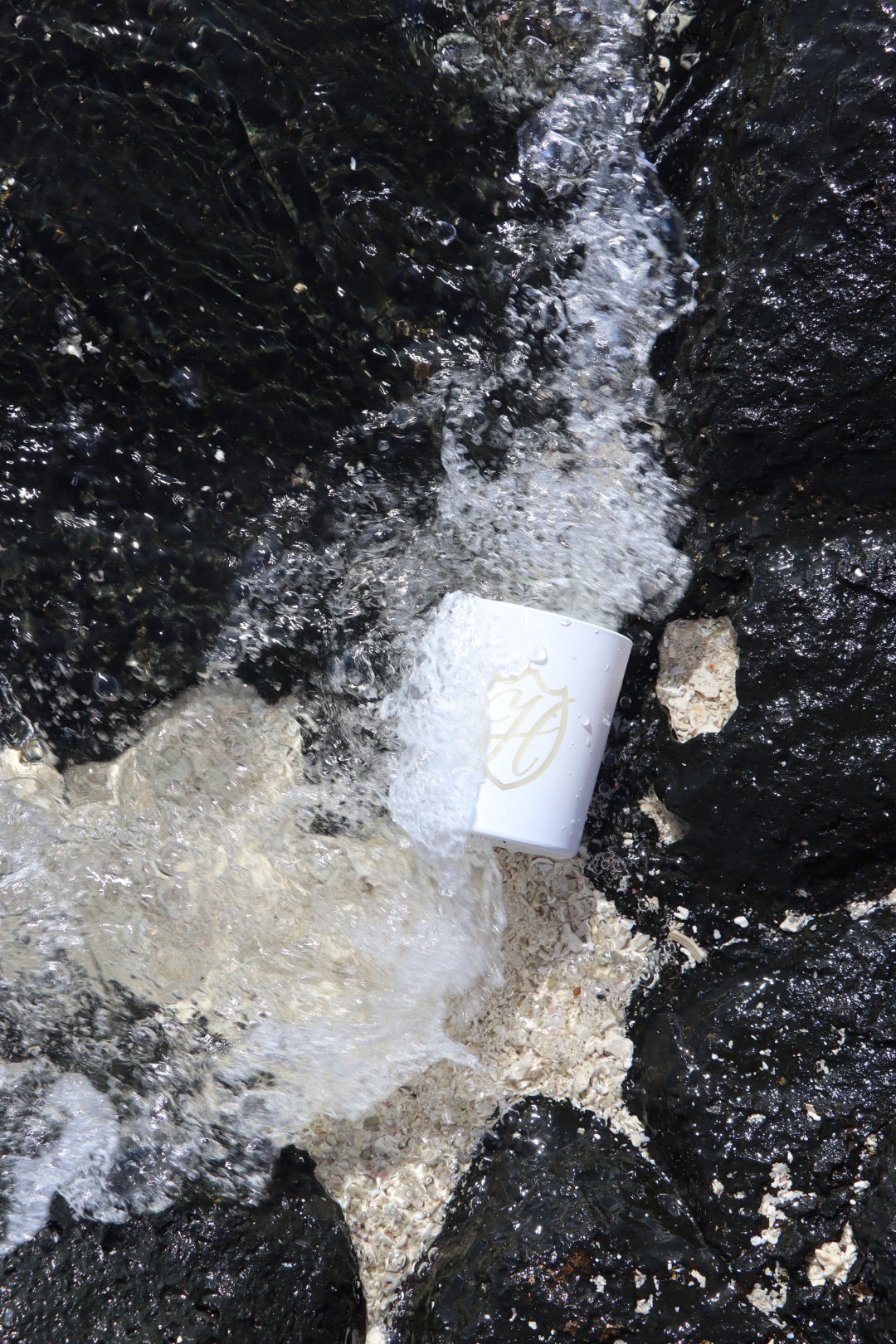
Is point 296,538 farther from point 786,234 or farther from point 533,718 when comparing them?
point 786,234

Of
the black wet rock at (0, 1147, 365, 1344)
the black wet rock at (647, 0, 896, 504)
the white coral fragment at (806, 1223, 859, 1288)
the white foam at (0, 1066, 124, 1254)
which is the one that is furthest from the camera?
the white foam at (0, 1066, 124, 1254)

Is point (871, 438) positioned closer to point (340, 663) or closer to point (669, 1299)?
point (340, 663)

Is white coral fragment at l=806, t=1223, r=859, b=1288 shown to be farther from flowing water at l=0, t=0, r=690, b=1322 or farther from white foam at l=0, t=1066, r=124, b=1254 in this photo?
white foam at l=0, t=1066, r=124, b=1254

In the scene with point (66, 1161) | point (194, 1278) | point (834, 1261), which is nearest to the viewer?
point (834, 1261)

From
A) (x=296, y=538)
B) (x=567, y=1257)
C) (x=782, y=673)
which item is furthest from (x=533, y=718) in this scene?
(x=567, y=1257)

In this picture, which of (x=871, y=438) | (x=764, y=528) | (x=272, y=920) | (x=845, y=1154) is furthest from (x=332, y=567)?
(x=845, y=1154)

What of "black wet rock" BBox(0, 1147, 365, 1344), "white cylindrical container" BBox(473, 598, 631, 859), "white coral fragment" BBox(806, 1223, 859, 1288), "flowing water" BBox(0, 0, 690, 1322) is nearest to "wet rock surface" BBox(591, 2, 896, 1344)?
"white coral fragment" BBox(806, 1223, 859, 1288)

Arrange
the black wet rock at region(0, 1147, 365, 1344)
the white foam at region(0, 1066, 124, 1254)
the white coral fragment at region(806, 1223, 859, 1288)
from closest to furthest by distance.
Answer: the white coral fragment at region(806, 1223, 859, 1288) < the black wet rock at region(0, 1147, 365, 1344) < the white foam at region(0, 1066, 124, 1254)

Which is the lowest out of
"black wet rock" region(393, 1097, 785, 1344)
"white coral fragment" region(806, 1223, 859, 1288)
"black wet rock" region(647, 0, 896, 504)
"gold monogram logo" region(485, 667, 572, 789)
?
"black wet rock" region(393, 1097, 785, 1344)
